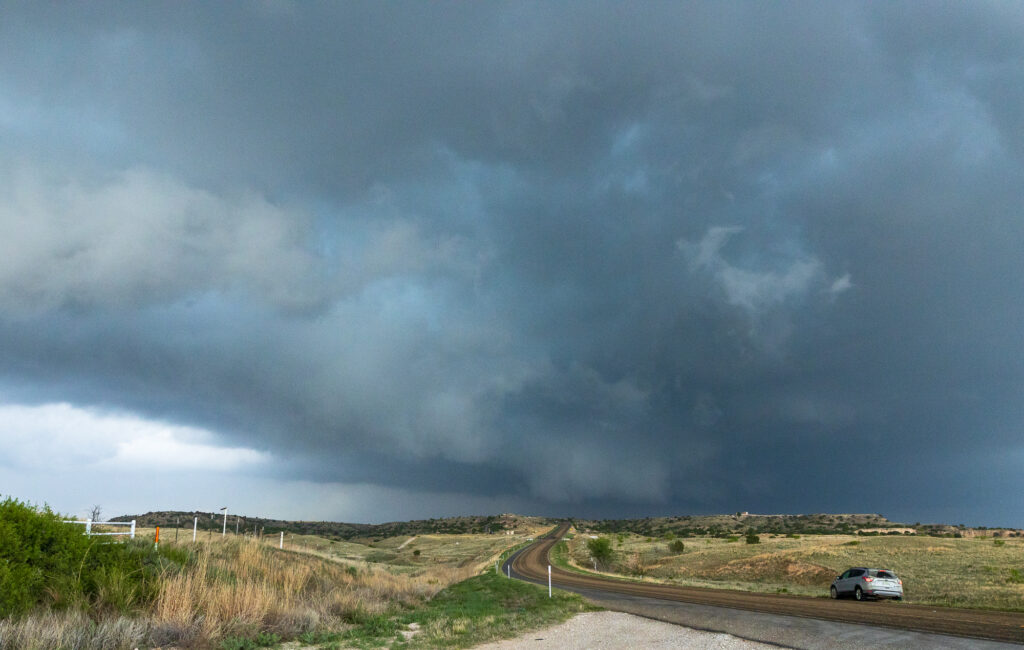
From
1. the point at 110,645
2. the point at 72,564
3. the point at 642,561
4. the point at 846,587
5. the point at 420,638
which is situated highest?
the point at 72,564

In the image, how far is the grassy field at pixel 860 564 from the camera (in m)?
33.9

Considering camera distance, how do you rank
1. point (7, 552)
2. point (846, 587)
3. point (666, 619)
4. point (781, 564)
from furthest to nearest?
point (781, 564) < point (846, 587) < point (666, 619) < point (7, 552)

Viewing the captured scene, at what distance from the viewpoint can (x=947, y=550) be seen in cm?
5847

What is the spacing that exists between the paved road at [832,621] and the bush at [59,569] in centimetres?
1679

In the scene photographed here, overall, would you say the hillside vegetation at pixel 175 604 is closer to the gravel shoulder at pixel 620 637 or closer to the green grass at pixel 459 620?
the green grass at pixel 459 620

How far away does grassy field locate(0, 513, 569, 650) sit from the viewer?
12.3 m

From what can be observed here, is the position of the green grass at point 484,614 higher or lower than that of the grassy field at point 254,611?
lower

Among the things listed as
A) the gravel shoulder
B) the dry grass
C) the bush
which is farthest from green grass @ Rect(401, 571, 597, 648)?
the bush

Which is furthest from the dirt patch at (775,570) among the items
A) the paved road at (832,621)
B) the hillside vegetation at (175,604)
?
the hillside vegetation at (175,604)

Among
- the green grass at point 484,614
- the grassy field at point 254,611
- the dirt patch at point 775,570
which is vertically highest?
the grassy field at point 254,611

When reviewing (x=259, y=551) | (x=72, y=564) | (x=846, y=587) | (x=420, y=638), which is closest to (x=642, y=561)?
(x=846, y=587)

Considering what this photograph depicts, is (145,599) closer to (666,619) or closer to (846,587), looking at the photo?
(666,619)

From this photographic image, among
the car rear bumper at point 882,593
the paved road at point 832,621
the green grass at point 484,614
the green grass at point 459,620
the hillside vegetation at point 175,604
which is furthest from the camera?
the car rear bumper at point 882,593

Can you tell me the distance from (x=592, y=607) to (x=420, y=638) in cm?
1211
